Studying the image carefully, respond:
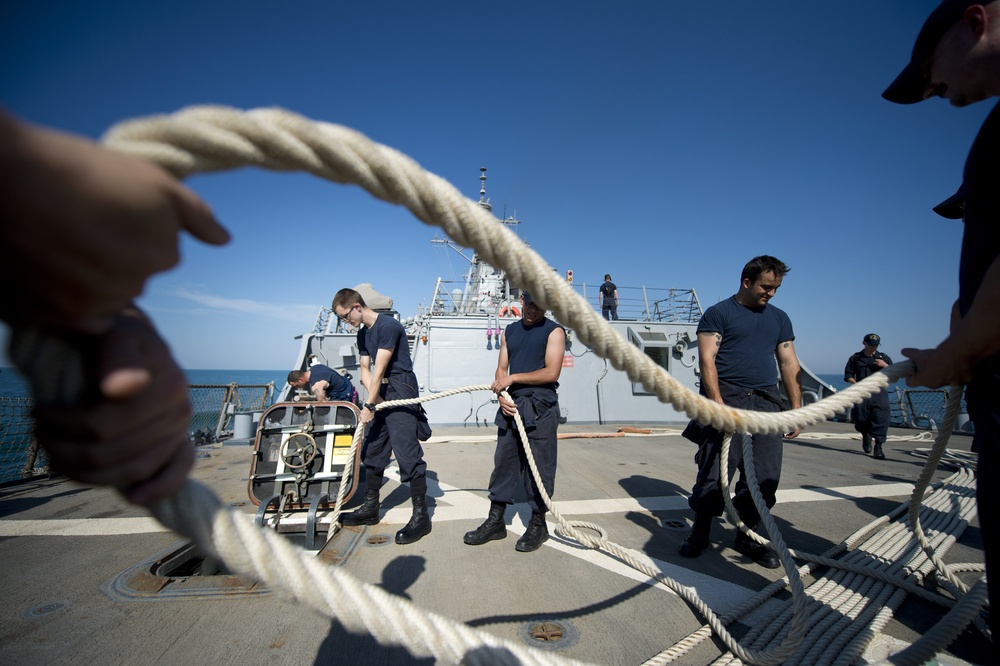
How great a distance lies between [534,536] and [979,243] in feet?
8.30

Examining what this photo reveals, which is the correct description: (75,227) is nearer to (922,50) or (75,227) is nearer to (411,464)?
(922,50)

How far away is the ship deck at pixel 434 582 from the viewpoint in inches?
67.9

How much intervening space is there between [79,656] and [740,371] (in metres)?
3.68

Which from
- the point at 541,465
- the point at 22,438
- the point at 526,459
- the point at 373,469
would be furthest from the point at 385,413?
the point at 22,438

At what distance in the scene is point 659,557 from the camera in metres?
2.55

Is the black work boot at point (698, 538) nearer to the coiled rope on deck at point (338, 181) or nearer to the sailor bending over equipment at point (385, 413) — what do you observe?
the sailor bending over equipment at point (385, 413)

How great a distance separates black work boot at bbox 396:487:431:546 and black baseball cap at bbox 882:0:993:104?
309 centimetres

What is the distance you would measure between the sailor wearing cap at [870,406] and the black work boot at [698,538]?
13.8ft

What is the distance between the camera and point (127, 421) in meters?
0.48

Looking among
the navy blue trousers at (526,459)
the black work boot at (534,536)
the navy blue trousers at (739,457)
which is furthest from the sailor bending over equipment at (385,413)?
the navy blue trousers at (739,457)

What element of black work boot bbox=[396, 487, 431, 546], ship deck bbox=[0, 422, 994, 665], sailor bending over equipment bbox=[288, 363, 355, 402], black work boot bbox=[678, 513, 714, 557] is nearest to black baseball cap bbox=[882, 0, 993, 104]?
ship deck bbox=[0, 422, 994, 665]

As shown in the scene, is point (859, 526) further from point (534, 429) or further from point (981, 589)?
point (534, 429)

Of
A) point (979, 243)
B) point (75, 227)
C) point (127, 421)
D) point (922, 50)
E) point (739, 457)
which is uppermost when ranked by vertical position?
point (922, 50)

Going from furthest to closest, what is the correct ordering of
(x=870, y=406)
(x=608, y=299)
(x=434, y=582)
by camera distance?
(x=608, y=299) < (x=870, y=406) < (x=434, y=582)
